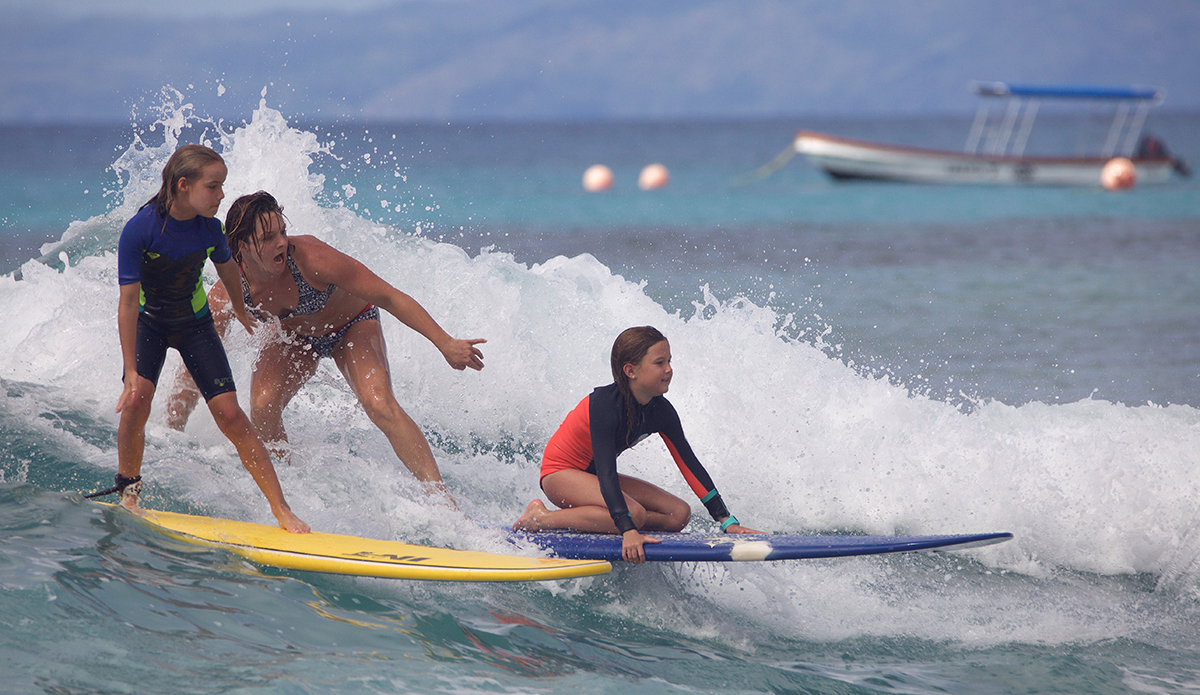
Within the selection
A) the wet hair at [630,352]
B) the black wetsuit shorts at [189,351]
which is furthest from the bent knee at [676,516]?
the black wetsuit shorts at [189,351]

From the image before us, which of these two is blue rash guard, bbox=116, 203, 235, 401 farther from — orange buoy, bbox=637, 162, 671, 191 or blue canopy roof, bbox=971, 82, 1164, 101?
orange buoy, bbox=637, 162, 671, 191

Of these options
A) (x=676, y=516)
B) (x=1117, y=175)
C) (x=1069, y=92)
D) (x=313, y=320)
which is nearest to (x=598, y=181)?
(x=1069, y=92)

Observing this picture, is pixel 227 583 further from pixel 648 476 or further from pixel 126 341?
pixel 648 476

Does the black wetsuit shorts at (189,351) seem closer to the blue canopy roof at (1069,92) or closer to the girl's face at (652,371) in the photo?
the girl's face at (652,371)

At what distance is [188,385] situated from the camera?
5129mm

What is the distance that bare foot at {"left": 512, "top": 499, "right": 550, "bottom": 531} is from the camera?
→ 428cm

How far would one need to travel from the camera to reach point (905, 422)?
623cm

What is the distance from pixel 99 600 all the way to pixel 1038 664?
3.61 metres

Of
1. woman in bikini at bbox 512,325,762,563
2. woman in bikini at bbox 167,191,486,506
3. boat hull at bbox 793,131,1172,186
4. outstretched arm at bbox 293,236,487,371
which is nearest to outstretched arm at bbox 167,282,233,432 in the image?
woman in bikini at bbox 167,191,486,506

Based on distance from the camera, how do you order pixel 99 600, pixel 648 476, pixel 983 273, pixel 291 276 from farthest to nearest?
pixel 983 273 → pixel 648 476 → pixel 291 276 → pixel 99 600

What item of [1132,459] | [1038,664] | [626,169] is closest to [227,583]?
[1038,664]

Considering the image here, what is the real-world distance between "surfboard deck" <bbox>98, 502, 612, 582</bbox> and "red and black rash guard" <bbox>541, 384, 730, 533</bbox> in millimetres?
335

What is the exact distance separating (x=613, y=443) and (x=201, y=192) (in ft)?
6.21

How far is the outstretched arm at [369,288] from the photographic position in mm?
4242
